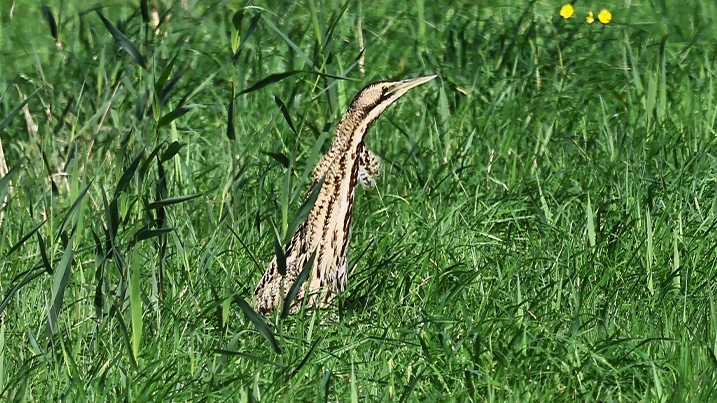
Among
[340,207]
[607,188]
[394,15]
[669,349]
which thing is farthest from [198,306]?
[394,15]

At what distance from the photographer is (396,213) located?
5.59 meters

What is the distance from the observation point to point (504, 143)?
6.26 m

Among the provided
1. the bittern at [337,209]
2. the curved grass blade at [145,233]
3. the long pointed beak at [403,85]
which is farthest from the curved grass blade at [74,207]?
the long pointed beak at [403,85]

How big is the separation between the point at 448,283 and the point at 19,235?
1858 millimetres

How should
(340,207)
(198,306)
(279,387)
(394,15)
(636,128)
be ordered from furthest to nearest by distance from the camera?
(394,15) → (636,128) → (340,207) → (198,306) → (279,387)

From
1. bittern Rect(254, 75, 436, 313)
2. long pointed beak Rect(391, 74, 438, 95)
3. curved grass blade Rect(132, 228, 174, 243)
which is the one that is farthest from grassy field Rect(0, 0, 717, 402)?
long pointed beak Rect(391, 74, 438, 95)

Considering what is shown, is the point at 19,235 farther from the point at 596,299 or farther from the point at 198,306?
the point at 596,299

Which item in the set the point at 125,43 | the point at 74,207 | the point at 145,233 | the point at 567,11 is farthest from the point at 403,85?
the point at 567,11

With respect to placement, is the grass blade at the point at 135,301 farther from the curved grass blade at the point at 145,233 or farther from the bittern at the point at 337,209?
the bittern at the point at 337,209

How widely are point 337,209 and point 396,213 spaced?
30.7 inches

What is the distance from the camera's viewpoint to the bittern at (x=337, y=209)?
4793mm

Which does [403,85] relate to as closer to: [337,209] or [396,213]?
[337,209]

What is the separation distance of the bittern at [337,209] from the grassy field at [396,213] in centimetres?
13

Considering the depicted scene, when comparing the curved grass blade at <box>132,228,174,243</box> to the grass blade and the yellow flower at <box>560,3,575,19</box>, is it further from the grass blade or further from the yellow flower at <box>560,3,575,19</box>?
the yellow flower at <box>560,3,575,19</box>
